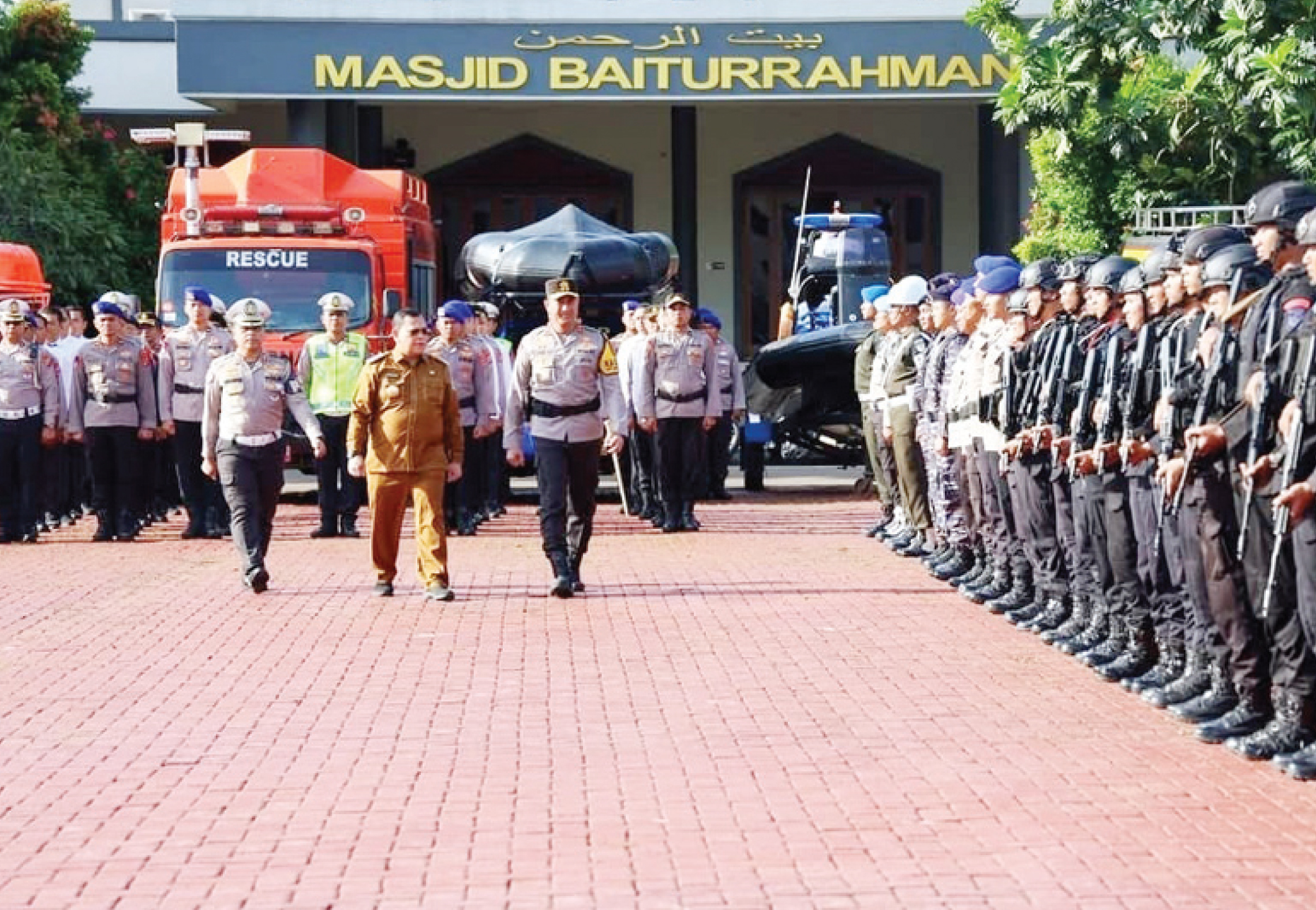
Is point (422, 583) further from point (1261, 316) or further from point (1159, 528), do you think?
point (1261, 316)

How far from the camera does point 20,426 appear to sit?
20953 millimetres

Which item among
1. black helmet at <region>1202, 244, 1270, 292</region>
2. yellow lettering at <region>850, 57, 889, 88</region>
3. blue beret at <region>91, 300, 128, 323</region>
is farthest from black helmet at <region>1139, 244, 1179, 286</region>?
yellow lettering at <region>850, 57, 889, 88</region>

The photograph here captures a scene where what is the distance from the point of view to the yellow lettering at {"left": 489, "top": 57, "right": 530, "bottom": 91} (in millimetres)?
34344

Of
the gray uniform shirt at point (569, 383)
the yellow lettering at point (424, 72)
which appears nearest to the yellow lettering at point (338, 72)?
the yellow lettering at point (424, 72)

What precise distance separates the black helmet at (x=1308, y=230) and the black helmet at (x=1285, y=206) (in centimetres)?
72

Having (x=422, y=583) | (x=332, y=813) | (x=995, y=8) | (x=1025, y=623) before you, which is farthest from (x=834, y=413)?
(x=332, y=813)

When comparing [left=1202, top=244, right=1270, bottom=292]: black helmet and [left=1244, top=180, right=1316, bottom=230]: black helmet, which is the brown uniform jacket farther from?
[left=1244, top=180, right=1316, bottom=230]: black helmet

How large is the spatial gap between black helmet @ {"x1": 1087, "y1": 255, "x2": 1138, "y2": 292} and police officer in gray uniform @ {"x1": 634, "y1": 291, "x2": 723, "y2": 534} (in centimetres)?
874

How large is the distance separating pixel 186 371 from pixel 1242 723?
12491 mm

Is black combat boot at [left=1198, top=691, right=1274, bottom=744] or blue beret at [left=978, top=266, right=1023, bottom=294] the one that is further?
blue beret at [left=978, top=266, right=1023, bottom=294]

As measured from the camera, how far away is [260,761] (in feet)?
33.4

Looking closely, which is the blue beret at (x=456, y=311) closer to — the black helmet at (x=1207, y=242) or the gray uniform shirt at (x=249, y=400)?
the gray uniform shirt at (x=249, y=400)

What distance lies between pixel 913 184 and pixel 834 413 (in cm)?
1491

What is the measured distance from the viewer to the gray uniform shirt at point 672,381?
21.9 m
